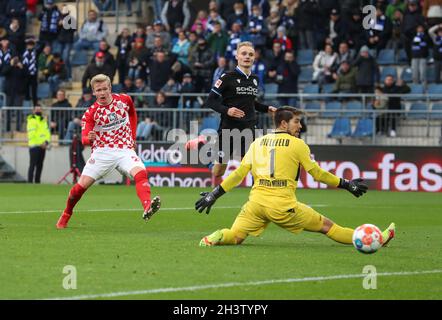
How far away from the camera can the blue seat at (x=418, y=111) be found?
29.0m

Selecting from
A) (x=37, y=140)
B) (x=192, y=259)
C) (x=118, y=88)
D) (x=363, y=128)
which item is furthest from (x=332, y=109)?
(x=192, y=259)

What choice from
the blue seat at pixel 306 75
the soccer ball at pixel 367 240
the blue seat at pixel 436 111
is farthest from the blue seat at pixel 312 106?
the soccer ball at pixel 367 240

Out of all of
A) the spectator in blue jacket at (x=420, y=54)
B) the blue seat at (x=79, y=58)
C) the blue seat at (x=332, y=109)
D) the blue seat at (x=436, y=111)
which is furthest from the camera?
the blue seat at (x=79, y=58)

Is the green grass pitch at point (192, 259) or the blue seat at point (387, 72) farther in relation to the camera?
the blue seat at point (387, 72)

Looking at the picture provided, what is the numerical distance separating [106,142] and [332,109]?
51.6 feet

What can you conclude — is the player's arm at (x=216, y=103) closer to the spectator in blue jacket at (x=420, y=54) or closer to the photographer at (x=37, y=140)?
the spectator in blue jacket at (x=420, y=54)

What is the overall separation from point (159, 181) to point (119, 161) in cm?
1522

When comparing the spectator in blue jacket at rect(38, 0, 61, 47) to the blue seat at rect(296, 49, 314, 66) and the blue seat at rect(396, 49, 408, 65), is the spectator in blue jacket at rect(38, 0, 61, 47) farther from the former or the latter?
the blue seat at rect(396, 49, 408, 65)

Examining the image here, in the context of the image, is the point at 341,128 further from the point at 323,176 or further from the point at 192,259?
the point at 192,259

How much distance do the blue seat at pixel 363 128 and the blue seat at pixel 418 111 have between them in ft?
3.40

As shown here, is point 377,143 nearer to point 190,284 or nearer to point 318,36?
point 318,36

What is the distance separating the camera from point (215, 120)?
3069 cm

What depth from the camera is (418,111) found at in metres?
28.9
